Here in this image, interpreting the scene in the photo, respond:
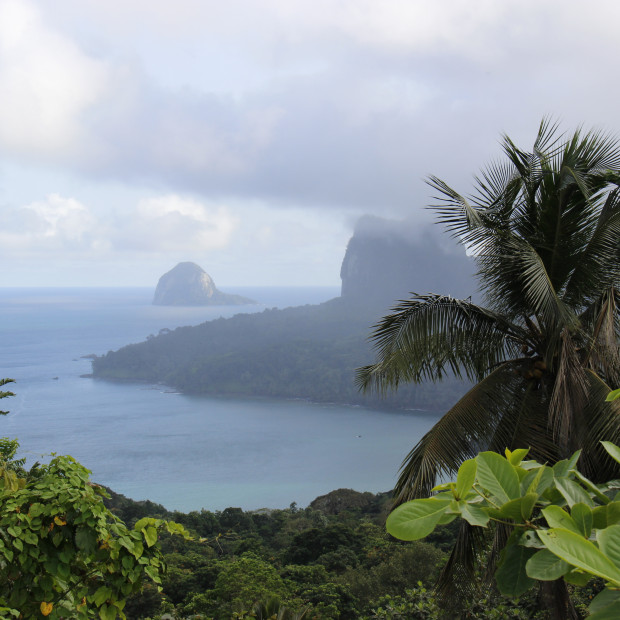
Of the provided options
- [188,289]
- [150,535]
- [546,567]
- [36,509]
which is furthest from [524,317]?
[188,289]

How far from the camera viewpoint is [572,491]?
0.81 meters

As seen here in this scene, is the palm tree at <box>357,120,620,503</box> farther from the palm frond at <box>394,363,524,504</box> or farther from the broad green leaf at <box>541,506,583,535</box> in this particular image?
the broad green leaf at <box>541,506,583,535</box>

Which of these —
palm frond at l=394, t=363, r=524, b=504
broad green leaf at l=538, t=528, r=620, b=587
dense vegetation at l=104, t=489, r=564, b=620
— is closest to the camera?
broad green leaf at l=538, t=528, r=620, b=587

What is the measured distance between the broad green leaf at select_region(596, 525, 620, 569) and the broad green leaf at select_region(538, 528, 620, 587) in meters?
0.01

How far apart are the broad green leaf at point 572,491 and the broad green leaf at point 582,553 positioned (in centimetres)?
20

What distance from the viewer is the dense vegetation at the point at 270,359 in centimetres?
6969

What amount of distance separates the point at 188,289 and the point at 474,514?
170 m

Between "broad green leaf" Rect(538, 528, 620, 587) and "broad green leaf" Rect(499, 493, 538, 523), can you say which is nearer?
"broad green leaf" Rect(538, 528, 620, 587)

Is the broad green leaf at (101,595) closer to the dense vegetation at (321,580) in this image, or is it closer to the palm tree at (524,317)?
the palm tree at (524,317)

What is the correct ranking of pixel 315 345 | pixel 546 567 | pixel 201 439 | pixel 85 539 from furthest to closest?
1. pixel 315 345
2. pixel 201 439
3. pixel 85 539
4. pixel 546 567

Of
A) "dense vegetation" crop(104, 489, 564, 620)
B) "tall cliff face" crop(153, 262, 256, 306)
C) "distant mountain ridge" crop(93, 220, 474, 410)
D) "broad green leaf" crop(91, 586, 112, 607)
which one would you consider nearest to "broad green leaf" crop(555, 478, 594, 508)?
"broad green leaf" crop(91, 586, 112, 607)

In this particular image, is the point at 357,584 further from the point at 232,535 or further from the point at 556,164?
the point at 232,535

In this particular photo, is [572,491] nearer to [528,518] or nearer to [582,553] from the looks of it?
[528,518]

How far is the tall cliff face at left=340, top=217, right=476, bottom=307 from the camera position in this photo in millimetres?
97438
